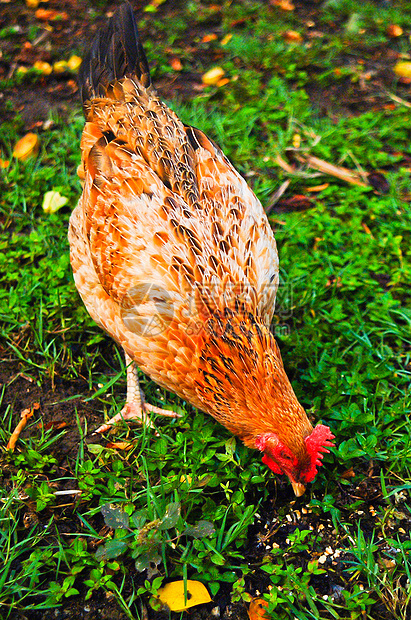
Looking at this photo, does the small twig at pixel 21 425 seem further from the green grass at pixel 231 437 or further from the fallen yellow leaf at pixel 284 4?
the fallen yellow leaf at pixel 284 4

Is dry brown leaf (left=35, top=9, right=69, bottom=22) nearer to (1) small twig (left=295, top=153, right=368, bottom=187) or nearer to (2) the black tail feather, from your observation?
(2) the black tail feather

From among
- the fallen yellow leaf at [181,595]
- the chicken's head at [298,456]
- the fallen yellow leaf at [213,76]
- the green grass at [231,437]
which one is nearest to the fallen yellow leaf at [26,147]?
the green grass at [231,437]

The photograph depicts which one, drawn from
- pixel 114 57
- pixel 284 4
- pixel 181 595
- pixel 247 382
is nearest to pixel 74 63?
pixel 114 57

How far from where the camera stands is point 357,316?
3184mm

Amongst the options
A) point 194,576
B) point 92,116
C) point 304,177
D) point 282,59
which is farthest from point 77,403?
point 282,59

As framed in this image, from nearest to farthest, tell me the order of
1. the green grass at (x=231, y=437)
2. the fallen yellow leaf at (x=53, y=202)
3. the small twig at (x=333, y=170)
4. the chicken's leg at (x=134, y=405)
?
the green grass at (x=231, y=437) → the chicken's leg at (x=134, y=405) → the fallen yellow leaf at (x=53, y=202) → the small twig at (x=333, y=170)

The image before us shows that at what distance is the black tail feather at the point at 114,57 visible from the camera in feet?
9.98

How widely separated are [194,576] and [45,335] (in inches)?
66.4

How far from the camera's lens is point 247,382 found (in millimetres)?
2219

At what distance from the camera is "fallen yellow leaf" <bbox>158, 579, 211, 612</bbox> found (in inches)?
81.4

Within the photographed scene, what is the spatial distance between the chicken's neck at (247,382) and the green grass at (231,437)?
1.15 feet

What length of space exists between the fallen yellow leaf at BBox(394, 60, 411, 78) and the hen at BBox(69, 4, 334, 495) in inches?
120

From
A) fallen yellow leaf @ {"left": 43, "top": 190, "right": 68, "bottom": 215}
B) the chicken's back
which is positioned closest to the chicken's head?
the chicken's back

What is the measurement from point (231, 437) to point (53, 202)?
88.6 inches
